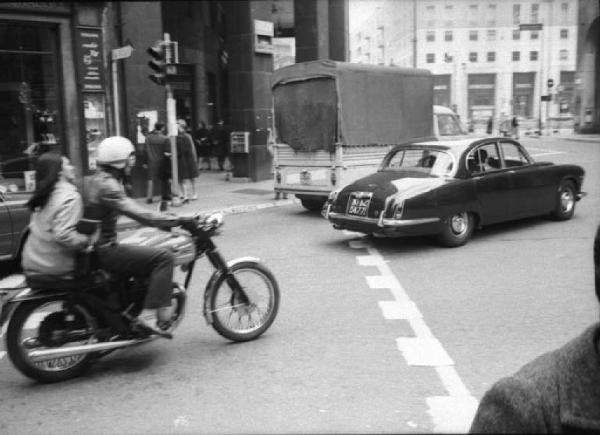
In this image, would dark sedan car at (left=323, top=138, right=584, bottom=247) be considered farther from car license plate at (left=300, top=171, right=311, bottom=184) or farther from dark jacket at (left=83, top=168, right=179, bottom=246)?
dark jacket at (left=83, top=168, right=179, bottom=246)

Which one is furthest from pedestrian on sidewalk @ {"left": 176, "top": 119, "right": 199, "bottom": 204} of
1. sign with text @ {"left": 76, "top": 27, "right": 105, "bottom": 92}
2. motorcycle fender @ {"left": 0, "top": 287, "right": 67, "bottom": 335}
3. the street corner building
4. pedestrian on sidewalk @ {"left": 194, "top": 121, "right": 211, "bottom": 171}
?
motorcycle fender @ {"left": 0, "top": 287, "right": 67, "bottom": 335}

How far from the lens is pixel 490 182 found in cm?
997

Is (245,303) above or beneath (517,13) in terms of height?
beneath

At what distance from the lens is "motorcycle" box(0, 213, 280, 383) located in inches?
184

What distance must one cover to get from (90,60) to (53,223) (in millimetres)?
12019

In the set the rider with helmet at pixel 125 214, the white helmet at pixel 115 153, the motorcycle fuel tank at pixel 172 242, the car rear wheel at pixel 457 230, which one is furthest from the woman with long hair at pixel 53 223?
the car rear wheel at pixel 457 230

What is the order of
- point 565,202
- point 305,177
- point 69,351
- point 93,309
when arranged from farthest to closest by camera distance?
1. point 305,177
2. point 565,202
3. point 93,309
4. point 69,351

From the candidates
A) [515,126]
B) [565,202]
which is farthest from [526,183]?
[515,126]

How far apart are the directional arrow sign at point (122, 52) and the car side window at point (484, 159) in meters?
8.12

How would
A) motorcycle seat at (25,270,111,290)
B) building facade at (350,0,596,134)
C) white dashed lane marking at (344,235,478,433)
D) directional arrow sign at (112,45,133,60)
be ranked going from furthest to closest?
directional arrow sign at (112,45,133,60) → motorcycle seat at (25,270,111,290) → white dashed lane marking at (344,235,478,433) → building facade at (350,0,596,134)

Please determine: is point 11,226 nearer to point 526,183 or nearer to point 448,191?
point 448,191

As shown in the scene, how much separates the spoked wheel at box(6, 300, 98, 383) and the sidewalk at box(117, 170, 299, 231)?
7579 mm

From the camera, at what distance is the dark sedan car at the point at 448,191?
29.9 feet

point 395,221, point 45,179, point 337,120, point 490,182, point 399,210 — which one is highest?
point 337,120
